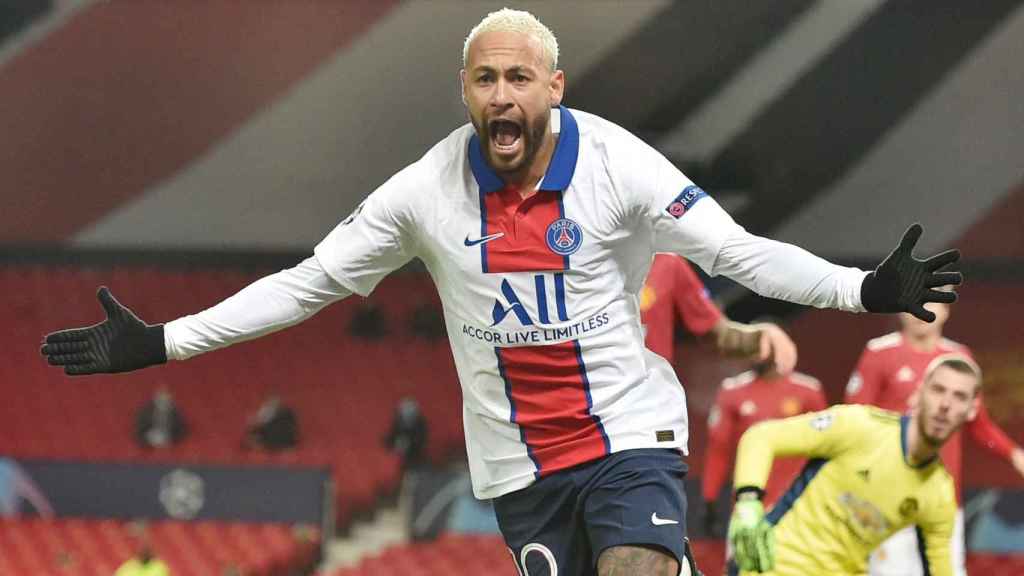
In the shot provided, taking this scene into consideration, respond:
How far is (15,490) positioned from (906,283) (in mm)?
10573

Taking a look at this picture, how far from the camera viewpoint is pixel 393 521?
41.0 ft

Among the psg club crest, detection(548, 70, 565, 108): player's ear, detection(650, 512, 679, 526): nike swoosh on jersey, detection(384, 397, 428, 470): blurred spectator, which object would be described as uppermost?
detection(548, 70, 565, 108): player's ear

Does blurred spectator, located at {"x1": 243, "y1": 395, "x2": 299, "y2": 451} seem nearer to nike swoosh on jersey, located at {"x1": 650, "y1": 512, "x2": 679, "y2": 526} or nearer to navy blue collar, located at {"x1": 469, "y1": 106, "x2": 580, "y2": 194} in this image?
navy blue collar, located at {"x1": 469, "y1": 106, "x2": 580, "y2": 194}

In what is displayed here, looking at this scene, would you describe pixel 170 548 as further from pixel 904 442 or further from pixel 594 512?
pixel 594 512

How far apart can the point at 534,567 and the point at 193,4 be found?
11469 mm

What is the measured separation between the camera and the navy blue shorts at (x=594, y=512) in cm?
296

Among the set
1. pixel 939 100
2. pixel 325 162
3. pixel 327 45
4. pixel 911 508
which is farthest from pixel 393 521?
pixel 911 508

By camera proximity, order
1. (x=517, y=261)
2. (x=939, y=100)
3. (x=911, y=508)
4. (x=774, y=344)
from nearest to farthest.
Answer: (x=517, y=261), (x=774, y=344), (x=911, y=508), (x=939, y=100)

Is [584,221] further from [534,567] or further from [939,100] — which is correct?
[939,100]

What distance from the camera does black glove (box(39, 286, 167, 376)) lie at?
3.12m

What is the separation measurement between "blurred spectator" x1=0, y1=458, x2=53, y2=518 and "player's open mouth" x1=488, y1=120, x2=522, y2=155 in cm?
997

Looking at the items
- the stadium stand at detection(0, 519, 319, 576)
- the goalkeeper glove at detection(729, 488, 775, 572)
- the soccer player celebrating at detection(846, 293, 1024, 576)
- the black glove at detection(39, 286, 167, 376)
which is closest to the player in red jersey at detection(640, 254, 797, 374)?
the goalkeeper glove at detection(729, 488, 775, 572)

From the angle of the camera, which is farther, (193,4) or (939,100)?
(193,4)

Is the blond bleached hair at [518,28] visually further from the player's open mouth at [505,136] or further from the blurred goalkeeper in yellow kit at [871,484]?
the blurred goalkeeper in yellow kit at [871,484]
